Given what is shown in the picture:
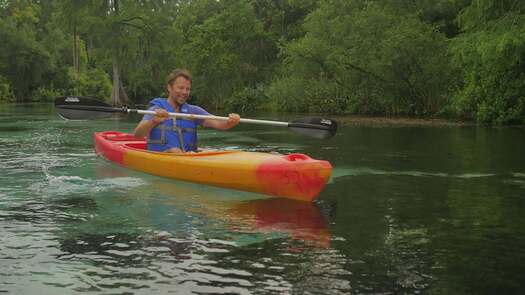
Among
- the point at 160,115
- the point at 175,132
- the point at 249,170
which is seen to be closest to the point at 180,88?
the point at 160,115

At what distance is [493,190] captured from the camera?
25.0 feet

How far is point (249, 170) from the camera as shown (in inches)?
275

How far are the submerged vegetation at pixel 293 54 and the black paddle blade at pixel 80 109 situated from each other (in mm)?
10393

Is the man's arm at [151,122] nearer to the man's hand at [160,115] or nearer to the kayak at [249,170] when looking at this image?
the man's hand at [160,115]

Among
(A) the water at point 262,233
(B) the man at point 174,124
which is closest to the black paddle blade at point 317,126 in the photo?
(A) the water at point 262,233

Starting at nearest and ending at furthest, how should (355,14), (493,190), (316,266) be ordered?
1. (316,266)
2. (493,190)
3. (355,14)

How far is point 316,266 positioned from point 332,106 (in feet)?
79.9

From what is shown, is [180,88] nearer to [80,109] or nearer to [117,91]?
[80,109]

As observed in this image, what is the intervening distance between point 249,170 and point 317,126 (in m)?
1.43

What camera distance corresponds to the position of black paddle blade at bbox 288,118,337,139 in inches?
314

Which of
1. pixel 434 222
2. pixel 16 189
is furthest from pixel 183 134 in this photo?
pixel 434 222

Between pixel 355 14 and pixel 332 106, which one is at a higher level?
pixel 355 14

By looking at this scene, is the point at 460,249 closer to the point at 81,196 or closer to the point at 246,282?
the point at 246,282

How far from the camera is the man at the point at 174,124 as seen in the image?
8062 millimetres
